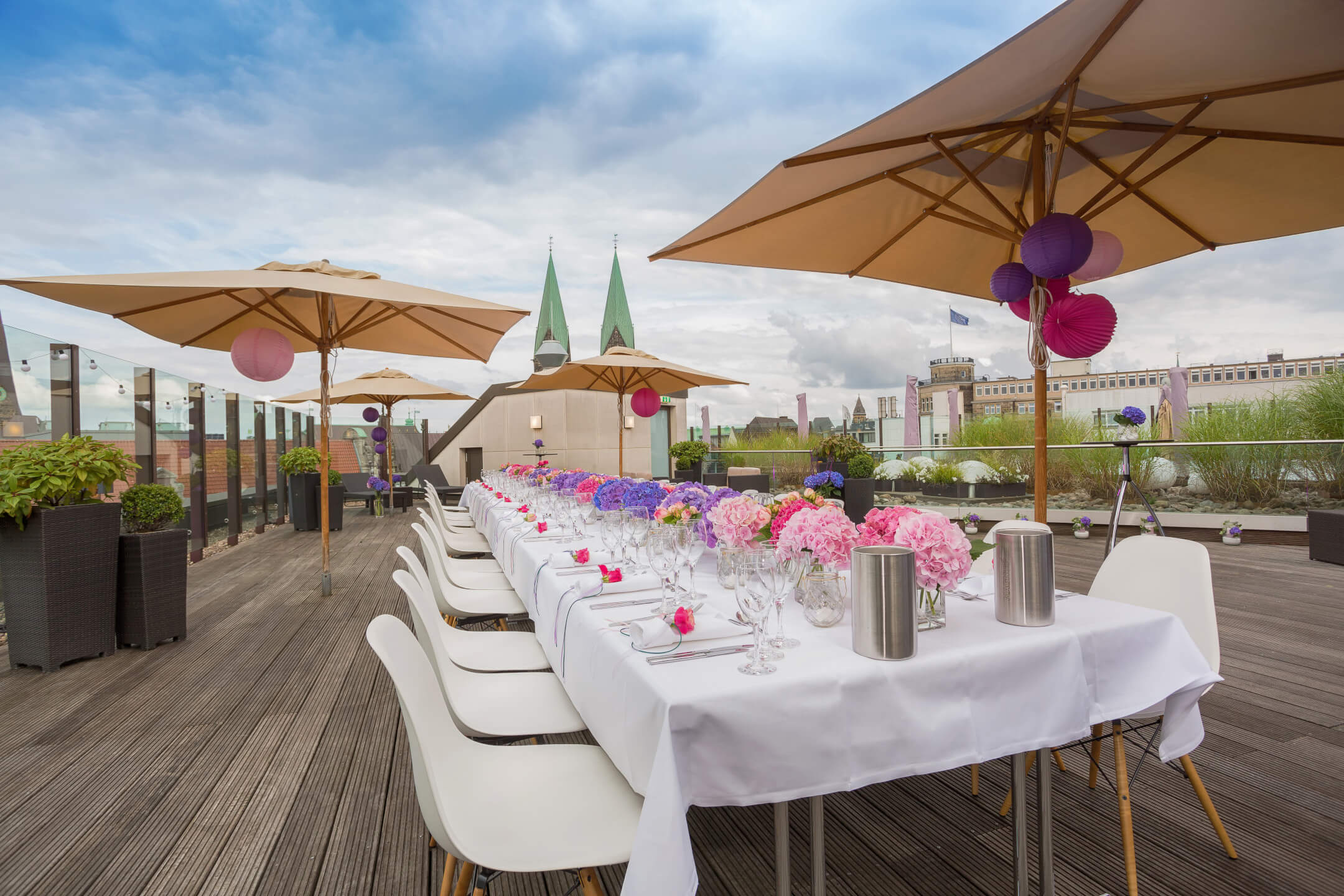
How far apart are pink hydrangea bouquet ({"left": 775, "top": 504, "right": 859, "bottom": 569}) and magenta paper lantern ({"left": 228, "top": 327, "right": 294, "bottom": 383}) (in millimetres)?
4506

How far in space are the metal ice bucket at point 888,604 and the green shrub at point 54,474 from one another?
175 inches

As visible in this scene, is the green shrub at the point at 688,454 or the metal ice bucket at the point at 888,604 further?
the green shrub at the point at 688,454

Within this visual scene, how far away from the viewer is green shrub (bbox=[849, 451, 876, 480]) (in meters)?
8.72

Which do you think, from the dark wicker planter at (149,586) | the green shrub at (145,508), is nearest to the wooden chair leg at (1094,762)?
the dark wicker planter at (149,586)

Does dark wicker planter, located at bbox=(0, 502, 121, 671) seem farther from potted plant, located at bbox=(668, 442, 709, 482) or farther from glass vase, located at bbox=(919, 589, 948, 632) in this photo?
potted plant, located at bbox=(668, 442, 709, 482)

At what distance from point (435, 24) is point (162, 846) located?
9194 millimetres

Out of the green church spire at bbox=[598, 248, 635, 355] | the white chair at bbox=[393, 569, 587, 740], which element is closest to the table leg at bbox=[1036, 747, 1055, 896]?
the white chair at bbox=[393, 569, 587, 740]

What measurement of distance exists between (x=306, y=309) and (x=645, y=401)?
542cm

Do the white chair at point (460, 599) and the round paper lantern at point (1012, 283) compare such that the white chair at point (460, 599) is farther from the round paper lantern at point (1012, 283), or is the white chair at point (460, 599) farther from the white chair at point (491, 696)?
the round paper lantern at point (1012, 283)

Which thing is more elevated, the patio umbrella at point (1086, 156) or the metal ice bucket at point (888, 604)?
the patio umbrella at point (1086, 156)

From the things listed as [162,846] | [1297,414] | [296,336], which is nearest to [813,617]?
[162,846]

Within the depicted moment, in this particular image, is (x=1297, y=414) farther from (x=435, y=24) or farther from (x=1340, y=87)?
(x=435, y=24)

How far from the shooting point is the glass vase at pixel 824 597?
1.60 m

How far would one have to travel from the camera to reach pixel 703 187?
49.3 ft
